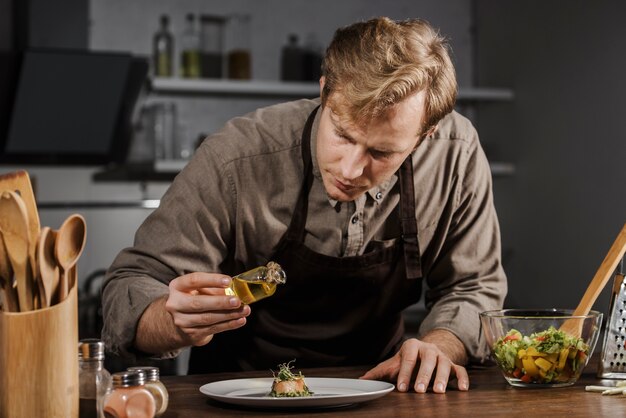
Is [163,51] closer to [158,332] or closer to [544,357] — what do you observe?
[158,332]

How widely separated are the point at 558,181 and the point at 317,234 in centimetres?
242

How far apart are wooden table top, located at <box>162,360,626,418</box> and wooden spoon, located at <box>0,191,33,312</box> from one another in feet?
1.06

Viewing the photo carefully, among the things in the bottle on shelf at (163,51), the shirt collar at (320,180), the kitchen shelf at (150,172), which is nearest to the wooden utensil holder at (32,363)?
the shirt collar at (320,180)

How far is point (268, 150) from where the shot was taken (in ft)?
7.00

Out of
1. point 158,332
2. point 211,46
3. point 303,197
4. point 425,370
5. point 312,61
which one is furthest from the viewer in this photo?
point 312,61

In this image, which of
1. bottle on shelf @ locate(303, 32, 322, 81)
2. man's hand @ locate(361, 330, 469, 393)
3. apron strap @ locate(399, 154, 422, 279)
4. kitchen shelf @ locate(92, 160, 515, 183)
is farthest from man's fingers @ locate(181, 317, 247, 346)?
bottle on shelf @ locate(303, 32, 322, 81)

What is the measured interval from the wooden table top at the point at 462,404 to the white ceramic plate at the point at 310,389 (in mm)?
18

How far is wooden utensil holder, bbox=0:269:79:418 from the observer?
1.24 meters

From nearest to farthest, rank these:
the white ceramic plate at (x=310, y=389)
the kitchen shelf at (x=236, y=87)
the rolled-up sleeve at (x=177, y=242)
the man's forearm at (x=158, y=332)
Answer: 1. the white ceramic plate at (x=310, y=389)
2. the man's forearm at (x=158, y=332)
3. the rolled-up sleeve at (x=177, y=242)
4. the kitchen shelf at (x=236, y=87)

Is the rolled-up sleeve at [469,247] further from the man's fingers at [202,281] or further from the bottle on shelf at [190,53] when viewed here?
the bottle on shelf at [190,53]

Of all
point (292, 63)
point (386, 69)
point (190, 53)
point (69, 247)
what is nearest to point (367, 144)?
point (386, 69)

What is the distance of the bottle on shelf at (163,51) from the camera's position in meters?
4.34

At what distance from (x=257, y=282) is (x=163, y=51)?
3.05 meters

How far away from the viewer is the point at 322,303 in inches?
84.8
